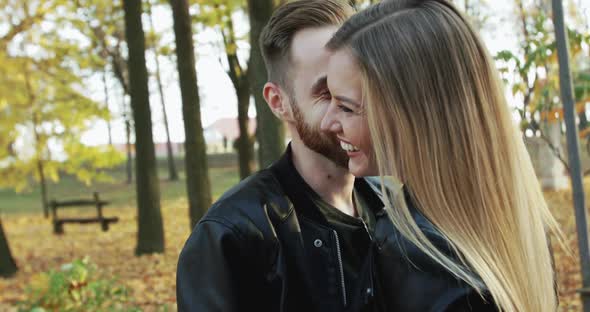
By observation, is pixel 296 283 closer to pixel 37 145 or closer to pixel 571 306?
pixel 571 306

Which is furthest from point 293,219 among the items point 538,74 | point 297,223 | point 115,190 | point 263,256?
point 115,190

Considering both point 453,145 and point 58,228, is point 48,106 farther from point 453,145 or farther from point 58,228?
point 453,145

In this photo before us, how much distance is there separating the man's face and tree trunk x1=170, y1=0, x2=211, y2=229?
7.96 meters

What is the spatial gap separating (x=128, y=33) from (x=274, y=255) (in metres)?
10.8

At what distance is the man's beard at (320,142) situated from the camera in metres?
2.24

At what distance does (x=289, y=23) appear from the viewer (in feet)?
8.15

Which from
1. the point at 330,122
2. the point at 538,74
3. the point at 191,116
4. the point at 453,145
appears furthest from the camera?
Answer: the point at 191,116

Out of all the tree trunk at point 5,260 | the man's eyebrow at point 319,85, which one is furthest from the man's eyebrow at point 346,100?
the tree trunk at point 5,260

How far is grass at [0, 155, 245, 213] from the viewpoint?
3253 centimetres

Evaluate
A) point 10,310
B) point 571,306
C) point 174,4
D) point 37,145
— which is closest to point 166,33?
point 37,145

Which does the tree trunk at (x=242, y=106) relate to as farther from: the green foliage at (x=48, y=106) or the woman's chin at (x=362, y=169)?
the woman's chin at (x=362, y=169)

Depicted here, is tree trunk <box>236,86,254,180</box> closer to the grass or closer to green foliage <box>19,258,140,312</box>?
green foliage <box>19,258,140,312</box>

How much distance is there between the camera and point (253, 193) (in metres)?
2.17

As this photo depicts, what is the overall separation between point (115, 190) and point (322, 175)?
38717 millimetres
